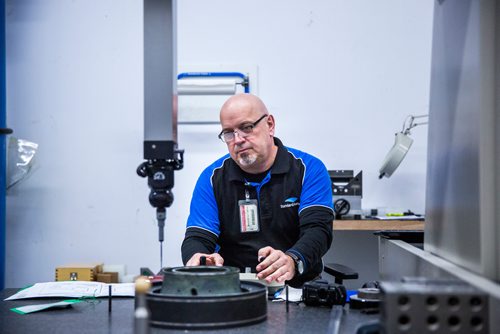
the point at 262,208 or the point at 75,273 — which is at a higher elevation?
the point at 262,208

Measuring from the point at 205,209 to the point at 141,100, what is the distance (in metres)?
1.55

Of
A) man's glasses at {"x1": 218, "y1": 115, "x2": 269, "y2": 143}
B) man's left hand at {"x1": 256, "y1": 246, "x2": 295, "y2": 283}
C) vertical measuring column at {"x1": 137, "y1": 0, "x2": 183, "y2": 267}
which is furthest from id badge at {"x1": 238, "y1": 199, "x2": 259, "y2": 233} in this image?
man's left hand at {"x1": 256, "y1": 246, "x2": 295, "y2": 283}

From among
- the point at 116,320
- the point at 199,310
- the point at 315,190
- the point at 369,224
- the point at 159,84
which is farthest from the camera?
the point at 369,224

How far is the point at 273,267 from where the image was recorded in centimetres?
170

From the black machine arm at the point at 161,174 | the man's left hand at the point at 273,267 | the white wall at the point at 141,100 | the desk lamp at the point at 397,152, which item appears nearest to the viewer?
the man's left hand at the point at 273,267

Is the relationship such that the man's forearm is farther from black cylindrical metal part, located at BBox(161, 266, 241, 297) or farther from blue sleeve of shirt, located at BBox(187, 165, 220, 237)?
black cylindrical metal part, located at BBox(161, 266, 241, 297)

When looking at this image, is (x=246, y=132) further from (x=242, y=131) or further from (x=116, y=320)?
(x=116, y=320)

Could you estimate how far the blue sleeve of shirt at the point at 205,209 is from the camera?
2.32 metres

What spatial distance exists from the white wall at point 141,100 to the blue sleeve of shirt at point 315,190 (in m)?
1.27

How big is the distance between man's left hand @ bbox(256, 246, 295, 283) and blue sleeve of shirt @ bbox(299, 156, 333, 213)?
1.88 ft

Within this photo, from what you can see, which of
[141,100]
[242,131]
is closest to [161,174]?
[242,131]

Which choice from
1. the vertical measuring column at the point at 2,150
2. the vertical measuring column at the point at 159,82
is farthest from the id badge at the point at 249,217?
the vertical measuring column at the point at 2,150

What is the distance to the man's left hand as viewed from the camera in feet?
5.51

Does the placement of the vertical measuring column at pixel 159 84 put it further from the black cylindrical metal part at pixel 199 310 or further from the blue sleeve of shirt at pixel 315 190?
the black cylindrical metal part at pixel 199 310
